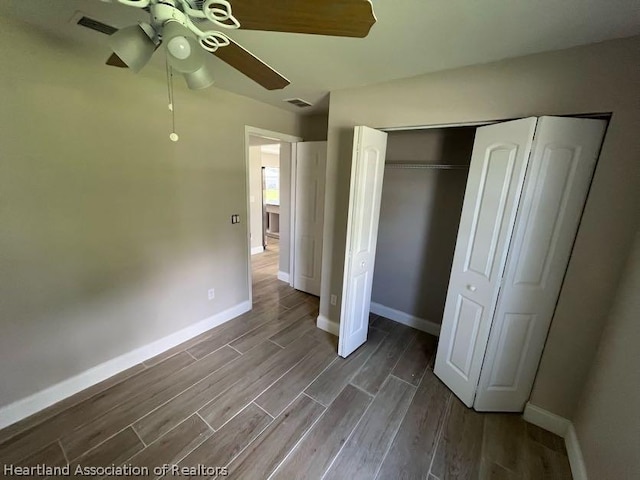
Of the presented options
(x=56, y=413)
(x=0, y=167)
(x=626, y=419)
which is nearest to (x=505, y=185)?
(x=626, y=419)

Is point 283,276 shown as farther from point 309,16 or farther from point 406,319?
point 309,16

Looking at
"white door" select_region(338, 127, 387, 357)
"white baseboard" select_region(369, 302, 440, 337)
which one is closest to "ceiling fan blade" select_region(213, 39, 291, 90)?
"white door" select_region(338, 127, 387, 357)

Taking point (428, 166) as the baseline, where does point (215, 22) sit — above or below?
above

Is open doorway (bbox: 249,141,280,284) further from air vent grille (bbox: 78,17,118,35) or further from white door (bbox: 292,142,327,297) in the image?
air vent grille (bbox: 78,17,118,35)

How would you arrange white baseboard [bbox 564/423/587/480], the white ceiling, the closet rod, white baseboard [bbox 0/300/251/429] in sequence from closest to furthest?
the white ceiling
white baseboard [bbox 564/423/587/480]
white baseboard [bbox 0/300/251/429]
the closet rod

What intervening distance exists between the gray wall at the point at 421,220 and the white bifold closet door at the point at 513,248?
777 mm

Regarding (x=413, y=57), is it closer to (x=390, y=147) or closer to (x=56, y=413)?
(x=390, y=147)

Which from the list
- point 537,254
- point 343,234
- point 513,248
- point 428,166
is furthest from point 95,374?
point 428,166

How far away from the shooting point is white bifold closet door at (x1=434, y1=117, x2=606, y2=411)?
152 cm

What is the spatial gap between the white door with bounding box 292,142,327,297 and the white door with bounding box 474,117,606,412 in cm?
227

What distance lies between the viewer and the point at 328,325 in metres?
2.89

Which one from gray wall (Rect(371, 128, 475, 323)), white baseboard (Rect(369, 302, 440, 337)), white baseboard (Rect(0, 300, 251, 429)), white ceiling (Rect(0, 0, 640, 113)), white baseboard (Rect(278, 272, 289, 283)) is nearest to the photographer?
white ceiling (Rect(0, 0, 640, 113))

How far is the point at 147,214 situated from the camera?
217cm

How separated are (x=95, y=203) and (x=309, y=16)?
1.97 meters
